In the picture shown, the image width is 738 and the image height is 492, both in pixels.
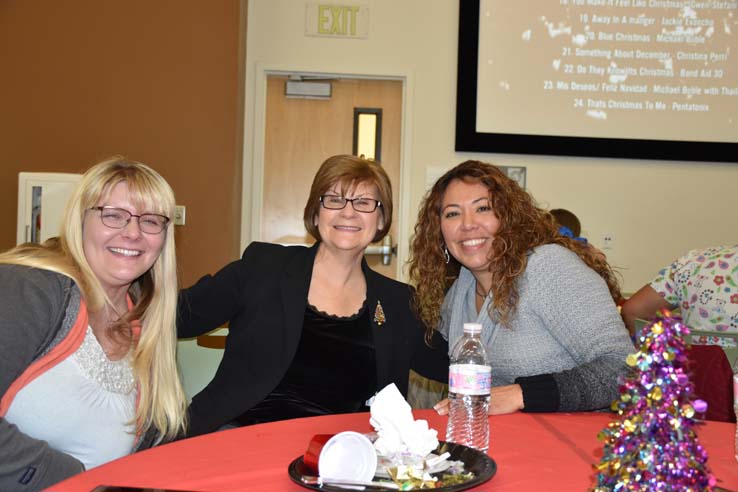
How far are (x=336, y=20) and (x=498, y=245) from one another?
359 centimetres

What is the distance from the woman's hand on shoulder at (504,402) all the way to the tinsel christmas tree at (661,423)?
93cm

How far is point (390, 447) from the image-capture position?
1308 mm

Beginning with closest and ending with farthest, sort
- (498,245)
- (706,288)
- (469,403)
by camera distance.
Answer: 1. (469,403)
2. (498,245)
3. (706,288)

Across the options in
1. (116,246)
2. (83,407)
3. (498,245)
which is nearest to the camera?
(83,407)

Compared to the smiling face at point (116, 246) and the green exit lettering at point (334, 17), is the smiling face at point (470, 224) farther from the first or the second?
the green exit lettering at point (334, 17)

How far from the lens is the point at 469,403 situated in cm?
166

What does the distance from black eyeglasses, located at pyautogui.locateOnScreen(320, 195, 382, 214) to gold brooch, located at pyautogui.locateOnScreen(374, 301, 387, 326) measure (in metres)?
→ 0.31

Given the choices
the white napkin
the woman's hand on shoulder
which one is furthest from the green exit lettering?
the white napkin

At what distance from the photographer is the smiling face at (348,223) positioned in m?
2.37

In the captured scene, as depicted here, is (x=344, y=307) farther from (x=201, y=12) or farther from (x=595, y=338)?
(x=201, y=12)

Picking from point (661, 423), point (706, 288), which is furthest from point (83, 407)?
point (706, 288)

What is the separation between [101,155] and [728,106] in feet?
14.2

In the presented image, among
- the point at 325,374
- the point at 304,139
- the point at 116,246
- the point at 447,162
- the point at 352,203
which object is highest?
the point at 304,139

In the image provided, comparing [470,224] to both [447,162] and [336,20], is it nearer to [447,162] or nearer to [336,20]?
[447,162]
